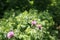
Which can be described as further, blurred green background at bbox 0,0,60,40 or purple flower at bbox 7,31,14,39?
blurred green background at bbox 0,0,60,40

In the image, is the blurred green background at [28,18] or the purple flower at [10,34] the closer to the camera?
the purple flower at [10,34]

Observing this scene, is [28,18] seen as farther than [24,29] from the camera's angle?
Yes

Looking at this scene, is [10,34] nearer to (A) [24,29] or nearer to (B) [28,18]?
(A) [24,29]

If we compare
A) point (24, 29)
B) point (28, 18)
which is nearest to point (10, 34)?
point (24, 29)

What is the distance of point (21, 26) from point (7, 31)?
247 millimetres

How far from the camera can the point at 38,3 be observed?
16.3 feet

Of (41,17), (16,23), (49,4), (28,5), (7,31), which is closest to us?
(7,31)

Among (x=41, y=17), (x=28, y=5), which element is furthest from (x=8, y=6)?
(x=41, y=17)

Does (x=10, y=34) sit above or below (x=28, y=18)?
below

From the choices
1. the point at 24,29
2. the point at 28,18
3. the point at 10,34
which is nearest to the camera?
the point at 10,34

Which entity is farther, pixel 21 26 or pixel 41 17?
pixel 41 17

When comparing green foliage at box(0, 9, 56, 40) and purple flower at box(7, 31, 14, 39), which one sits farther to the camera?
green foliage at box(0, 9, 56, 40)

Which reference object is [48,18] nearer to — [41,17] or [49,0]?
[41,17]

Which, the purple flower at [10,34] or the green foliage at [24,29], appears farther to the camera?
the green foliage at [24,29]
